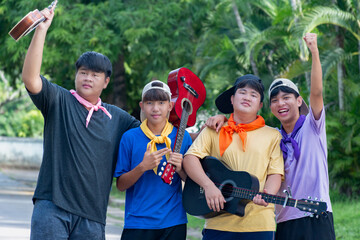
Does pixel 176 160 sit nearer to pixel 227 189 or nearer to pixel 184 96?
pixel 227 189

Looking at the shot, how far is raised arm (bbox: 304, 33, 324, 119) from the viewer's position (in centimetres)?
415

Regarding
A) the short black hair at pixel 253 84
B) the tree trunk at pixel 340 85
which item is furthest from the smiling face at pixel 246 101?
the tree trunk at pixel 340 85

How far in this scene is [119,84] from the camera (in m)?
17.9

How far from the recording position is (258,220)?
411 centimetres

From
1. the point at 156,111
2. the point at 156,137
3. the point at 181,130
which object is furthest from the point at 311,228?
the point at 156,111

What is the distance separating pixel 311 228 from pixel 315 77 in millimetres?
1023

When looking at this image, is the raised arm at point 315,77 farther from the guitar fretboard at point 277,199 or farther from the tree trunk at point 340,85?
the tree trunk at point 340,85

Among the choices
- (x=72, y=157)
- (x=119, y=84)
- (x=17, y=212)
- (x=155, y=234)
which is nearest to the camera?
(x=72, y=157)

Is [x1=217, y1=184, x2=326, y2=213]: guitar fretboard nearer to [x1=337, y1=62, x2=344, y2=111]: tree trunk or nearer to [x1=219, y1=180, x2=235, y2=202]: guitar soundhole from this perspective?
[x1=219, y1=180, x2=235, y2=202]: guitar soundhole

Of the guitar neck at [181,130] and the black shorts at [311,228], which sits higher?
the guitar neck at [181,130]

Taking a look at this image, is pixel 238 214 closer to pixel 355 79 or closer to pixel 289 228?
pixel 289 228

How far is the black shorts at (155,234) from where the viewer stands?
4.22 meters

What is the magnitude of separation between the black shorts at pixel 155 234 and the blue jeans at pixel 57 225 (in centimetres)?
24

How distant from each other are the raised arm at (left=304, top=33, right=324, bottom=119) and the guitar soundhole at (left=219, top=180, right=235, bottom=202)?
2.46 ft
